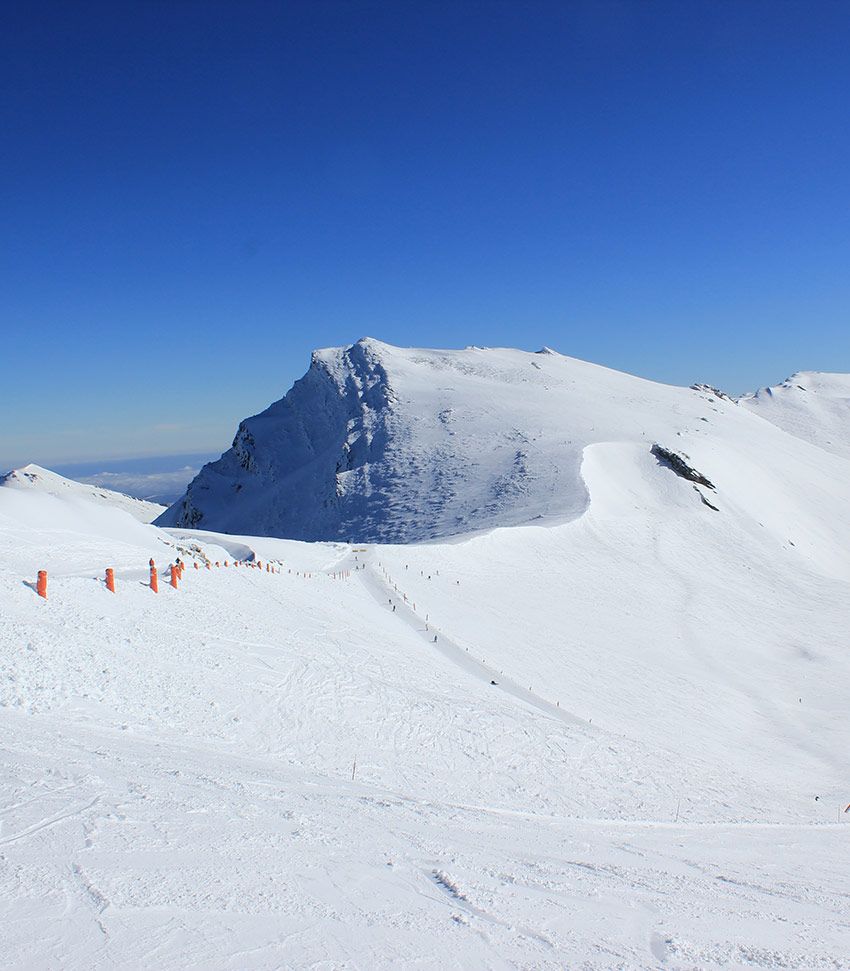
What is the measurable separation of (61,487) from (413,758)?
7875cm

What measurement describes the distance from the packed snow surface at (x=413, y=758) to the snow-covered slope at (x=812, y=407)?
291 feet

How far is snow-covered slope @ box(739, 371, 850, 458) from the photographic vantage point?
116 meters

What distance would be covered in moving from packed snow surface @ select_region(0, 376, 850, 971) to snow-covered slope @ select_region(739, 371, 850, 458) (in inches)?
3489


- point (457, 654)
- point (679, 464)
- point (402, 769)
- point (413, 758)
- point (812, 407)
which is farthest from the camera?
point (812, 407)

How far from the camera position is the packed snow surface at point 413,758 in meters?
6.22

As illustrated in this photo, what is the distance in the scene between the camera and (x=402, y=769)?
13820 mm

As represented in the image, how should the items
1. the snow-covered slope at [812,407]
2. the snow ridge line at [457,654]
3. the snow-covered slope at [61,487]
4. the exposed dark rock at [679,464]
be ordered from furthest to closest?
1. the snow-covered slope at [812,407]
2. the snow-covered slope at [61,487]
3. the exposed dark rock at [679,464]
4. the snow ridge line at [457,654]

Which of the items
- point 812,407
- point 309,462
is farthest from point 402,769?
point 812,407

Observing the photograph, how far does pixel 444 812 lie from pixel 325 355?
87508 mm

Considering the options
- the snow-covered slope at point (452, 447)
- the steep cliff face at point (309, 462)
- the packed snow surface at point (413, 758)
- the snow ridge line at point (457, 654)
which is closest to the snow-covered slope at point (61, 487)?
the snow-covered slope at point (452, 447)

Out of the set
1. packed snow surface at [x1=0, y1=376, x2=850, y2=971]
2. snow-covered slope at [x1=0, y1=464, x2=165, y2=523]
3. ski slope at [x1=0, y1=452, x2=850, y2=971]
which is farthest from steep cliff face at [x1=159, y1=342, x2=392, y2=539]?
ski slope at [x1=0, y1=452, x2=850, y2=971]

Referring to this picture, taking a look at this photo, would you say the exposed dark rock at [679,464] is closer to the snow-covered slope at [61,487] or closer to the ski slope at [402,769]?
the ski slope at [402,769]

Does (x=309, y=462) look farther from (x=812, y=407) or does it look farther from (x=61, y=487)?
(x=812, y=407)

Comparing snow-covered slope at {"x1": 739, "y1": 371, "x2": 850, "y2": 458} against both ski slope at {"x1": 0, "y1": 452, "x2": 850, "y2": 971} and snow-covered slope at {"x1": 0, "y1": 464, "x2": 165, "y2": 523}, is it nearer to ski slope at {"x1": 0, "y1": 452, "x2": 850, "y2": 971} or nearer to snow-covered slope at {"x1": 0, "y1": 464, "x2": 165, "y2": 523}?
ski slope at {"x1": 0, "y1": 452, "x2": 850, "y2": 971}
